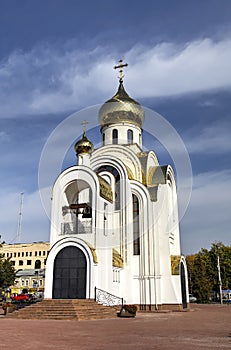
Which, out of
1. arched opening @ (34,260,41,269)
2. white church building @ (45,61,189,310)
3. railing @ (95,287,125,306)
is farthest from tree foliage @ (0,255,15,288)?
arched opening @ (34,260,41,269)

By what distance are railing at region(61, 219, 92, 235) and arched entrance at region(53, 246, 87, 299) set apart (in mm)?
1760

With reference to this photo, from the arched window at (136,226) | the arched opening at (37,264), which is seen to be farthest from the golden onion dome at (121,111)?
the arched opening at (37,264)

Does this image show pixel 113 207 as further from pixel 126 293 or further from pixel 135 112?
pixel 135 112

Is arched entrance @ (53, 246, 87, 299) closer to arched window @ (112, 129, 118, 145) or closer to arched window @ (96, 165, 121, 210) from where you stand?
arched window @ (96, 165, 121, 210)

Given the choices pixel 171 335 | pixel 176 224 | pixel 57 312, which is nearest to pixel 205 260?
pixel 176 224

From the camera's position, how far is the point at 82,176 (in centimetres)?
2212

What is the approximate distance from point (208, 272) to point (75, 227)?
84.5 ft

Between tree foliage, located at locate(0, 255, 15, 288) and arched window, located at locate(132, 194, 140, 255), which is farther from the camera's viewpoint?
tree foliage, located at locate(0, 255, 15, 288)

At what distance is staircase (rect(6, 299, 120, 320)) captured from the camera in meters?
16.3

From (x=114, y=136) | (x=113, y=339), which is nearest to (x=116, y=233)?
(x=114, y=136)

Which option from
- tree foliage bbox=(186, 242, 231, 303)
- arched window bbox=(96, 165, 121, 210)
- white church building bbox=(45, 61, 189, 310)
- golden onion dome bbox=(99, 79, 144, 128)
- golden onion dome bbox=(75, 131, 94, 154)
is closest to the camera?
white church building bbox=(45, 61, 189, 310)

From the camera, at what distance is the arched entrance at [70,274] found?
64.5 feet

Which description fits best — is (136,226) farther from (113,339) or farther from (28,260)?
(28,260)

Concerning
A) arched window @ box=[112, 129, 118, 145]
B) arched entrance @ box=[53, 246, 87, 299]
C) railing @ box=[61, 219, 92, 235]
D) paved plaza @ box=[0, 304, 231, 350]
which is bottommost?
paved plaza @ box=[0, 304, 231, 350]
